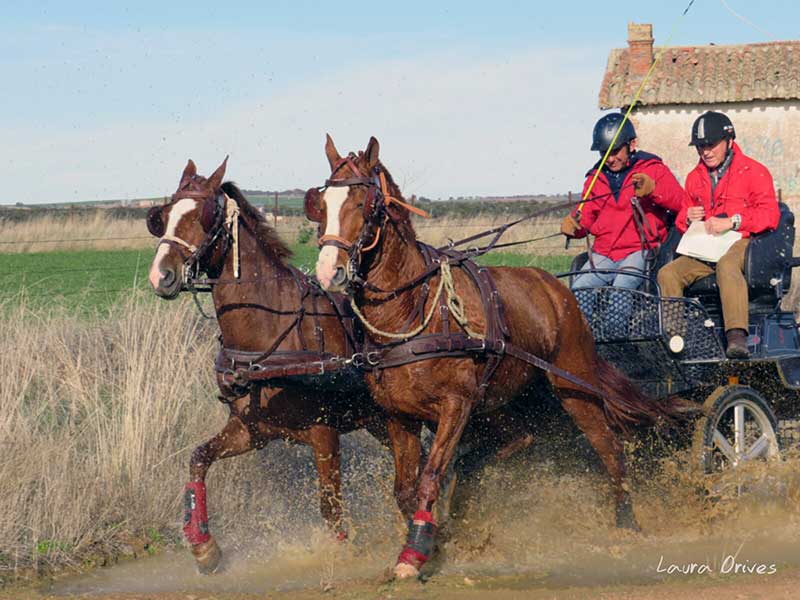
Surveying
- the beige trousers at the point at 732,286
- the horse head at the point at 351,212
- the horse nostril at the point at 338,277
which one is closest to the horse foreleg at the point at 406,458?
the horse head at the point at 351,212

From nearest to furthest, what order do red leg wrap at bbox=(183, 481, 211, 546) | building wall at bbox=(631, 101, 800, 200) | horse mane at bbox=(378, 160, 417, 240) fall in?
horse mane at bbox=(378, 160, 417, 240) → red leg wrap at bbox=(183, 481, 211, 546) → building wall at bbox=(631, 101, 800, 200)

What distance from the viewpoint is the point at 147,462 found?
727 cm


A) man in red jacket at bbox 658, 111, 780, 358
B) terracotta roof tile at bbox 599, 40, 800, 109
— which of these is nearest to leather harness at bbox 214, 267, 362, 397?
man in red jacket at bbox 658, 111, 780, 358

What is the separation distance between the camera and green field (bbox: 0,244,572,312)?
56.1 ft

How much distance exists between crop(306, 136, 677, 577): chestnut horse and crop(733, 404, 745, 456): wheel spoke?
102 centimetres

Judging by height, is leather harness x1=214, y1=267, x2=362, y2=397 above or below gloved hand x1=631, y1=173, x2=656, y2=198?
below

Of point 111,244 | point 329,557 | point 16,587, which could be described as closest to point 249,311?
point 329,557

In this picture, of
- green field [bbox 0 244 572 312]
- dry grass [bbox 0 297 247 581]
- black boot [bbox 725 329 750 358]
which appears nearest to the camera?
dry grass [bbox 0 297 247 581]

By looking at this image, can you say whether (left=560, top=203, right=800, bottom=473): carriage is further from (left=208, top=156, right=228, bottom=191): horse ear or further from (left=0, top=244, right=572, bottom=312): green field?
(left=0, top=244, right=572, bottom=312): green field

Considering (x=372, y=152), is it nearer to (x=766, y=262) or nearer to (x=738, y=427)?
(x=766, y=262)

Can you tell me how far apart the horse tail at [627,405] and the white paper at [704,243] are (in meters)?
0.84

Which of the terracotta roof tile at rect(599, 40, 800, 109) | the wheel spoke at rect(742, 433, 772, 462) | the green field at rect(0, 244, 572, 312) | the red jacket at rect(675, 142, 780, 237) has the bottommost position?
the wheel spoke at rect(742, 433, 772, 462)

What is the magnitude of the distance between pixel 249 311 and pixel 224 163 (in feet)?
2.64

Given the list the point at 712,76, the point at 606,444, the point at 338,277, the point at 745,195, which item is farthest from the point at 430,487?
the point at 712,76
